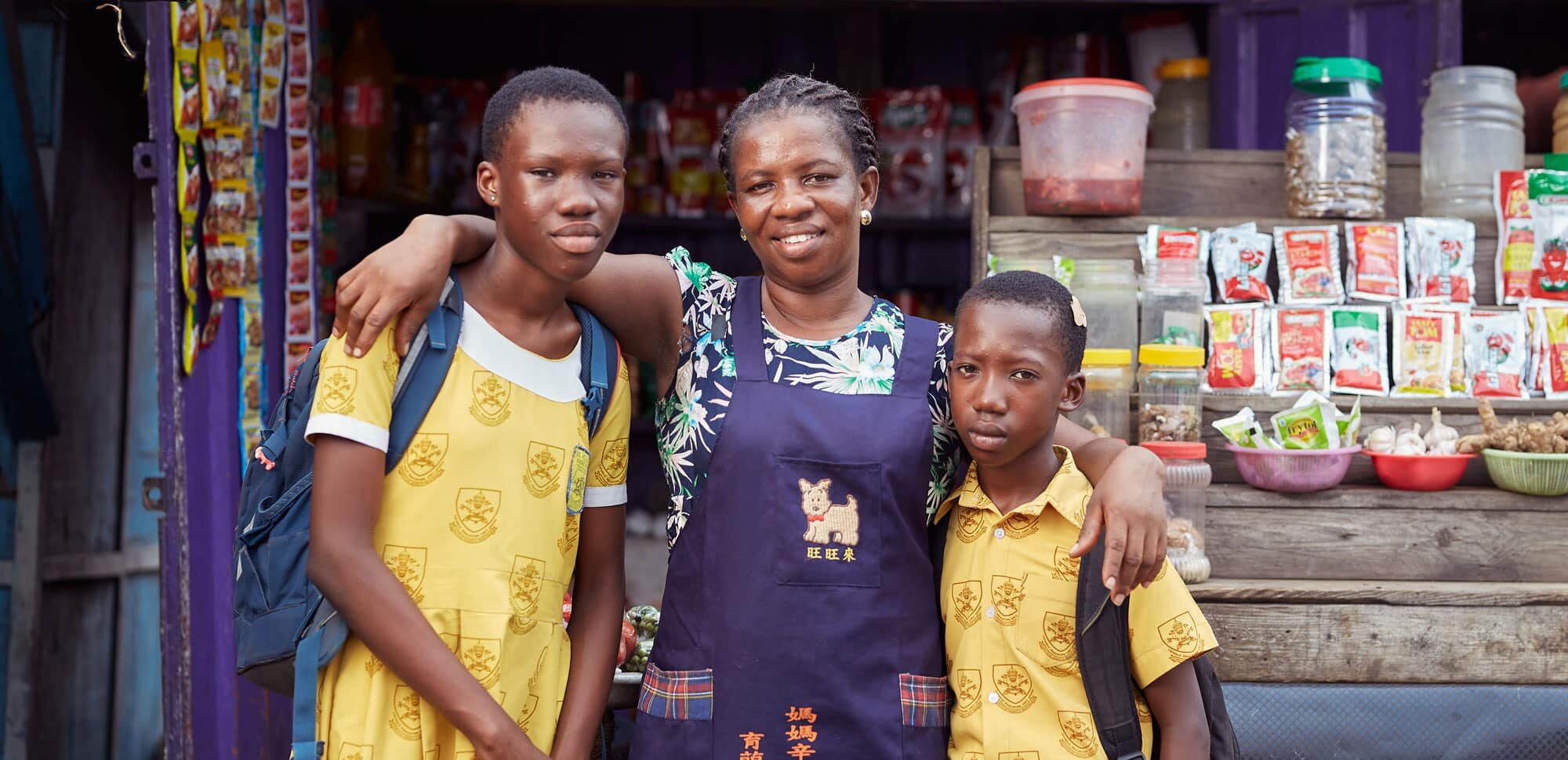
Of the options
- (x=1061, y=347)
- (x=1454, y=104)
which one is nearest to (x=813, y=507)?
(x=1061, y=347)

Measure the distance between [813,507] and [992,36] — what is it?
3843 millimetres

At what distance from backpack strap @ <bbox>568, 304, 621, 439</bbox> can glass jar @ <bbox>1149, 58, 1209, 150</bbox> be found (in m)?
3.10

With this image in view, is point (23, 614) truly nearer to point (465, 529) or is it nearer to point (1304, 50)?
point (465, 529)

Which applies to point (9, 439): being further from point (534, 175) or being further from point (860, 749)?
point (860, 749)

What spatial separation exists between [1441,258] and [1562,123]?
58 centimetres

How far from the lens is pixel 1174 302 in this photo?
9.12ft

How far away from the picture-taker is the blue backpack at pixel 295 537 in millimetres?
1420

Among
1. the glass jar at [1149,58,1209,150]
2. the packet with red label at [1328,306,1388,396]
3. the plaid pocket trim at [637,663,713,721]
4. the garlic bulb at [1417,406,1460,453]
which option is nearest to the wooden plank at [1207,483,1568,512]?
the garlic bulb at [1417,406,1460,453]

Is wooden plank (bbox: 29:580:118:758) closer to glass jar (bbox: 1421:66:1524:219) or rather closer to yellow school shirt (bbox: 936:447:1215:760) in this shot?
yellow school shirt (bbox: 936:447:1215:760)

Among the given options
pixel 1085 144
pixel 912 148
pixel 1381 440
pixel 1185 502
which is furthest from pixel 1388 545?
pixel 912 148

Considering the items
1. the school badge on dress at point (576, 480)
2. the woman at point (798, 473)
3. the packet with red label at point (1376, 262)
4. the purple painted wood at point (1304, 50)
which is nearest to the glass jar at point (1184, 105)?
the purple painted wood at point (1304, 50)

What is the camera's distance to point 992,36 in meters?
4.95

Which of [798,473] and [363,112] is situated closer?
[798,473]

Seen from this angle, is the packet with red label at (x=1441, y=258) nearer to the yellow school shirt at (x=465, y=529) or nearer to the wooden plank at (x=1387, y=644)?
the wooden plank at (x=1387, y=644)
